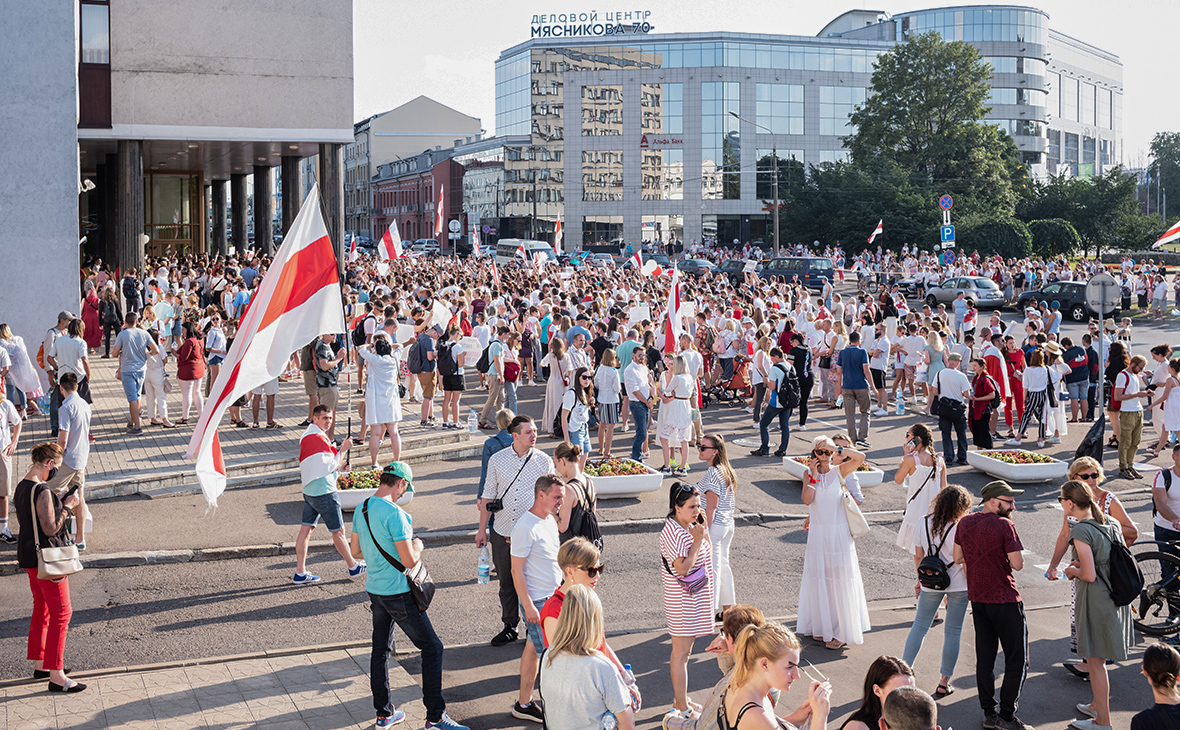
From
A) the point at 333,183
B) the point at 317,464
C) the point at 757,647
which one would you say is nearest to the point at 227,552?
the point at 317,464

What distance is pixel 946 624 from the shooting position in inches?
315

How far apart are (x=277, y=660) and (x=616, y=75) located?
83.7 meters

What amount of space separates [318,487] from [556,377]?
789cm

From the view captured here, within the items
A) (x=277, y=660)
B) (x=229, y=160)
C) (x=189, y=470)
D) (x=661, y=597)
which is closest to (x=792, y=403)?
(x=661, y=597)

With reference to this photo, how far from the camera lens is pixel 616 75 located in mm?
87875

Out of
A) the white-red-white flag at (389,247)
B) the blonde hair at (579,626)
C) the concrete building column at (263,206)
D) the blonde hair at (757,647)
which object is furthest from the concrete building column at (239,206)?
the blonde hair at (757,647)

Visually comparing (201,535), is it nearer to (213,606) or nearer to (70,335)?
(213,606)

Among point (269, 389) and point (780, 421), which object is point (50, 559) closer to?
point (269, 389)

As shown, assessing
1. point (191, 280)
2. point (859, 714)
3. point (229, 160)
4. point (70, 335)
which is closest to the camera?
point (859, 714)

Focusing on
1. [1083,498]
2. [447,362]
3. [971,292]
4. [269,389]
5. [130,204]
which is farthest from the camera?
[971,292]

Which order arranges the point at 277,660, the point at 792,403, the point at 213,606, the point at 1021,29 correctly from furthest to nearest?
the point at 1021,29, the point at 792,403, the point at 213,606, the point at 277,660

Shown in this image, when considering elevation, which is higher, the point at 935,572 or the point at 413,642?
the point at 935,572

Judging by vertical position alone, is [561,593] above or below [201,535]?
above

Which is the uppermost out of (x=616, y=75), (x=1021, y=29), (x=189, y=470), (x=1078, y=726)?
(x=1021, y=29)
